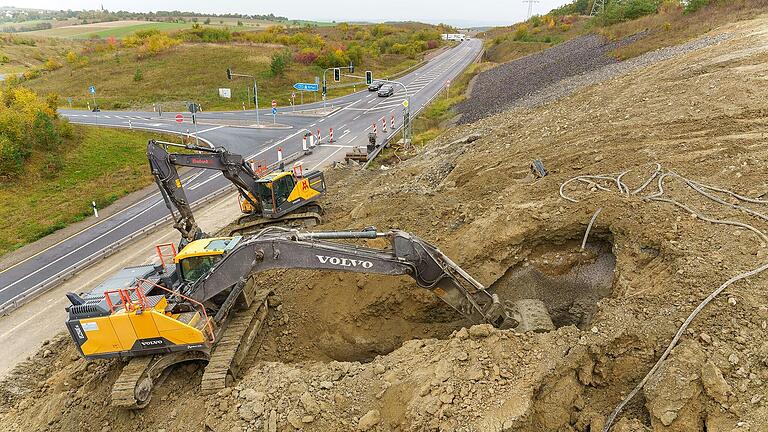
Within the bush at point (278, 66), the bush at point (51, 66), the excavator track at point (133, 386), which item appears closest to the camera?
the excavator track at point (133, 386)

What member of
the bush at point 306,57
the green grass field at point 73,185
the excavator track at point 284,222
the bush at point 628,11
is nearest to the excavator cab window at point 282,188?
the excavator track at point 284,222

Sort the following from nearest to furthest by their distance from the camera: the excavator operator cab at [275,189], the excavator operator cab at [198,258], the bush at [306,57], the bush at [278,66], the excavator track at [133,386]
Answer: the excavator track at [133,386] → the excavator operator cab at [198,258] → the excavator operator cab at [275,189] → the bush at [278,66] → the bush at [306,57]

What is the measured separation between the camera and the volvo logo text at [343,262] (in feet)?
29.7

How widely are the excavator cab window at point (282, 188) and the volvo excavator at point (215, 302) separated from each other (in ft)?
25.5

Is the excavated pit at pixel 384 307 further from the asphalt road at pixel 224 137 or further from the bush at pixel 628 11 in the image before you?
the bush at pixel 628 11

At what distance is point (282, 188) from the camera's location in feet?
60.3

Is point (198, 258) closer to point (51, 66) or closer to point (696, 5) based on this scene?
point (696, 5)

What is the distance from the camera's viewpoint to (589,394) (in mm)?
7848

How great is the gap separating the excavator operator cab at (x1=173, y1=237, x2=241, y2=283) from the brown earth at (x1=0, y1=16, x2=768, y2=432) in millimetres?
2128

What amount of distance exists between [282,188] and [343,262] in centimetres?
1007

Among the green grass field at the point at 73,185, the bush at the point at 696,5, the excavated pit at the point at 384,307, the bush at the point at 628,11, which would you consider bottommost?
the green grass field at the point at 73,185

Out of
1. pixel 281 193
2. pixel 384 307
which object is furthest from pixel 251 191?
pixel 384 307

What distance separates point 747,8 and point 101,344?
38062mm

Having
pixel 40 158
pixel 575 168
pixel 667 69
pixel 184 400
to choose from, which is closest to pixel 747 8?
pixel 667 69
